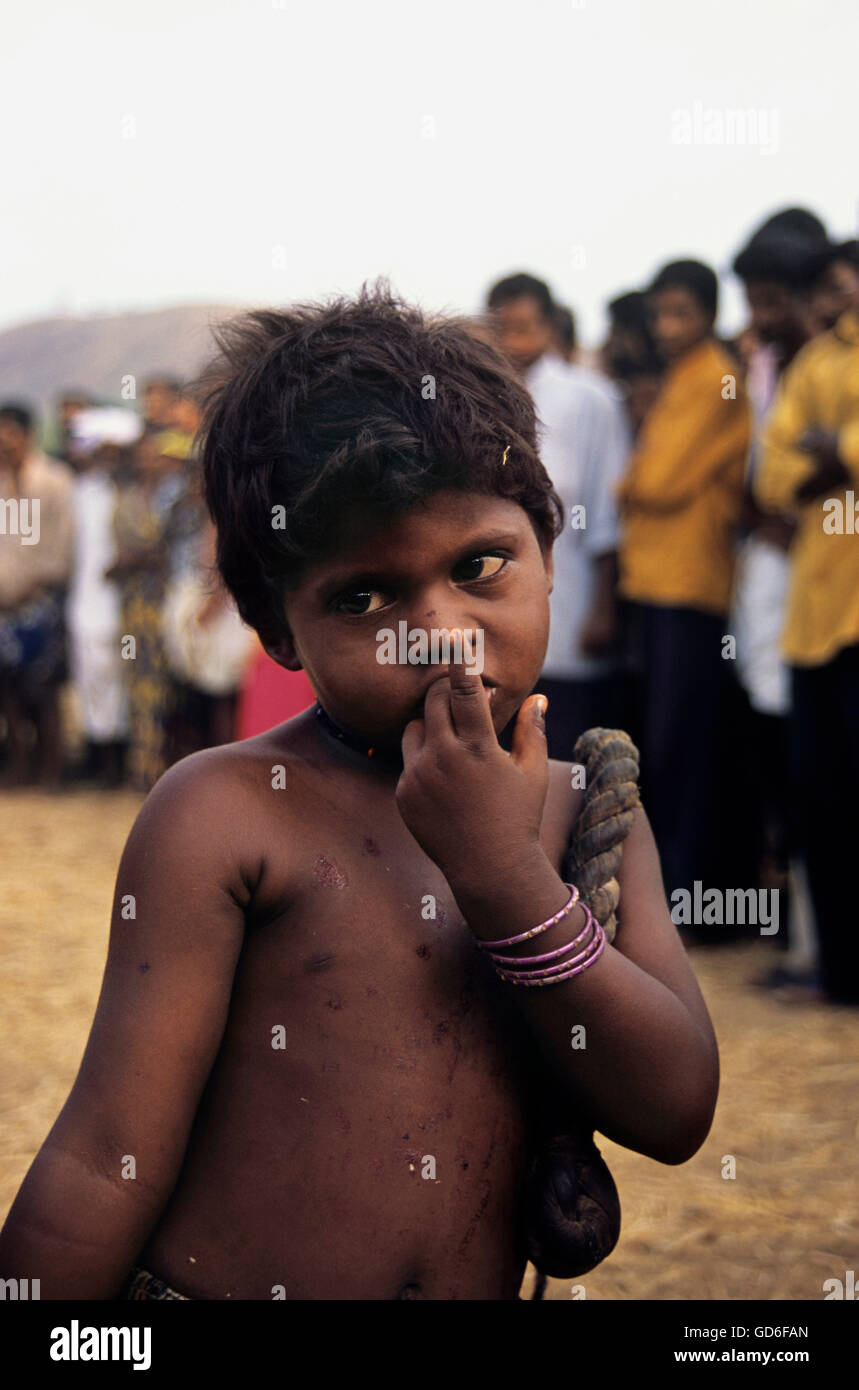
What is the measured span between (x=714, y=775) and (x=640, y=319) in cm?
249

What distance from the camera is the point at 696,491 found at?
515 centimetres

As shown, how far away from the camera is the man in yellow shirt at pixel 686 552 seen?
5.14 metres

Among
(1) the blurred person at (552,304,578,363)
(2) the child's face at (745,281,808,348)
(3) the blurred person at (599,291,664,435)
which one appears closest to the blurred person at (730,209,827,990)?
(2) the child's face at (745,281,808,348)

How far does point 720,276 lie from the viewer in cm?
536

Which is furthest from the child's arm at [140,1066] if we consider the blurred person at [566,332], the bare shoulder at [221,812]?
the blurred person at [566,332]

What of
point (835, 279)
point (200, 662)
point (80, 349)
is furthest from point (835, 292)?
point (80, 349)

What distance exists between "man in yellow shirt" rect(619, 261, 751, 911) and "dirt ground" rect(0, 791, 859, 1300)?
0.61 m

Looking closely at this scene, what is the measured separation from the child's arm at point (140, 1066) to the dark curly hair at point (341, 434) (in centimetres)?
33

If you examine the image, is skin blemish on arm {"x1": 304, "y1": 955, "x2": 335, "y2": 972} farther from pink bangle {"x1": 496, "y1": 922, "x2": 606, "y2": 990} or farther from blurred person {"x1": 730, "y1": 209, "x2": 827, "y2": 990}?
blurred person {"x1": 730, "y1": 209, "x2": 827, "y2": 990}

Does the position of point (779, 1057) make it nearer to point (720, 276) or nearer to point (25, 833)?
point (720, 276)

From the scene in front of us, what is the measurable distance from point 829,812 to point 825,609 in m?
0.67

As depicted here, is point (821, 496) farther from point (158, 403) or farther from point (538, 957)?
point (158, 403)

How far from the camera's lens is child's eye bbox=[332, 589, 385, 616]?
4.89ft
